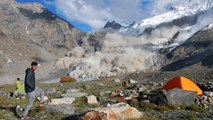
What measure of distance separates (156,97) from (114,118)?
693 cm

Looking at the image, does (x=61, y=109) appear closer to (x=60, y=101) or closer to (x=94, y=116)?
(x=60, y=101)

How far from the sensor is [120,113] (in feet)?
58.7

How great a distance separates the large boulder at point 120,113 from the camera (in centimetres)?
1720

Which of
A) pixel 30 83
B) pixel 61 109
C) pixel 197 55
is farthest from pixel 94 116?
pixel 197 55

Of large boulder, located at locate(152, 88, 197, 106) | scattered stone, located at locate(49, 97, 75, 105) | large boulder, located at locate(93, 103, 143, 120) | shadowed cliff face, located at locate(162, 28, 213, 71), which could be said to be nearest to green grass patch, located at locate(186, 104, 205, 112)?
large boulder, located at locate(152, 88, 197, 106)

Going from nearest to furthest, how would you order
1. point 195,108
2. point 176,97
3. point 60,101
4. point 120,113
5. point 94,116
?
1. point 94,116
2. point 120,113
3. point 195,108
4. point 176,97
5. point 60,101

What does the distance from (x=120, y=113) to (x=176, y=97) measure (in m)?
6.05

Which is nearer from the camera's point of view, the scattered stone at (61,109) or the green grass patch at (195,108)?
the scattered stone at (61,109)

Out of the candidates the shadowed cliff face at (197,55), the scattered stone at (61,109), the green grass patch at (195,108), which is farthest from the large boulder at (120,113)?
the shadowed cliff face at (197,55)

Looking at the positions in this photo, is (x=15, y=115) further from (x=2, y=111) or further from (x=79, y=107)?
(x=79, y=107)

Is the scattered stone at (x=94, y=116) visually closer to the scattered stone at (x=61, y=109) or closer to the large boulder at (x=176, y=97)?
the scattered stone at (x=61, y=109)

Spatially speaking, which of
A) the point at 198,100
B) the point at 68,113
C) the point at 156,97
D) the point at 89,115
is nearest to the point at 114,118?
the point at 89,115

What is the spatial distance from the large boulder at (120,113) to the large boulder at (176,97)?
169 inches

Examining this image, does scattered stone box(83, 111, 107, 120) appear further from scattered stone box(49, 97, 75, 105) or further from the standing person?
scattered stone box(49, 97, 75, 105)
